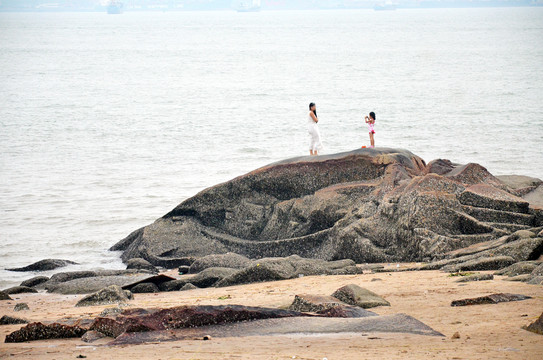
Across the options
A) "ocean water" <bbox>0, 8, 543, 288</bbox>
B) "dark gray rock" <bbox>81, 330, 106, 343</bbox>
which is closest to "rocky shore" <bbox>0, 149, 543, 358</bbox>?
"dark gray rock" <bbox>81, 330, 106, 343</bbox>

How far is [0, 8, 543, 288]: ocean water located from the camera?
65.9ft

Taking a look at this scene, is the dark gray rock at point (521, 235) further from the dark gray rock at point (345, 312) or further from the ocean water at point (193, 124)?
the ocean water at point (193, 124)

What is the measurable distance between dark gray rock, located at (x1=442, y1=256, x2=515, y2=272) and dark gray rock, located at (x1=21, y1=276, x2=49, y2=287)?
21.9 ft

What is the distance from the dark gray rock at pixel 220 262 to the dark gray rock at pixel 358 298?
13.8ft

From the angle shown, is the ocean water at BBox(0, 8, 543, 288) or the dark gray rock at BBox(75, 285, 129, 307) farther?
the ocean water at BBox(0, 8, 543, 288)

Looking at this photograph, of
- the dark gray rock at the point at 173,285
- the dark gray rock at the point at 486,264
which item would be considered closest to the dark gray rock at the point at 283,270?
the dark gray rock at the point at 173,285

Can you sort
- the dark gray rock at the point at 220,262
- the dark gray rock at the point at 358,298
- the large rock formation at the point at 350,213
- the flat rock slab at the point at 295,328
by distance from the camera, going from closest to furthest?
1. the flat rock slab at the point at 295,328
2. the dark gray rock at the point at 358,298
3. the large rock formation at the point at 350,213
4. the dark gray rock at the point at 220,262

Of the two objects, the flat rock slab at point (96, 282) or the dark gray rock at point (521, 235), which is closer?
the dark gray rock at point (521, 235)

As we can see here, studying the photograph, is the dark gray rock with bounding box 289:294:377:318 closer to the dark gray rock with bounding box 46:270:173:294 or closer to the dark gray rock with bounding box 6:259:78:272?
the dark gray rock with bounding box 46:270:173:294

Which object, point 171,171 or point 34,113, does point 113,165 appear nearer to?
point 171,171

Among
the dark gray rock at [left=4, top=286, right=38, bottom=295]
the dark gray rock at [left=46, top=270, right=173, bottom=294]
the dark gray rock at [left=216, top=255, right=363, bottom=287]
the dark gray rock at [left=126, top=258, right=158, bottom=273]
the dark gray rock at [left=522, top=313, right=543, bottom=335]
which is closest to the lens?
the dark gray rock at [left=522, top=313, right=543, bottom=335]

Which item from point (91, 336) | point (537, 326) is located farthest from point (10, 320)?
point (537, 326)

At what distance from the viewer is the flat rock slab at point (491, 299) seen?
303 inches

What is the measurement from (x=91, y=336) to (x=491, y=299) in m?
3.92
